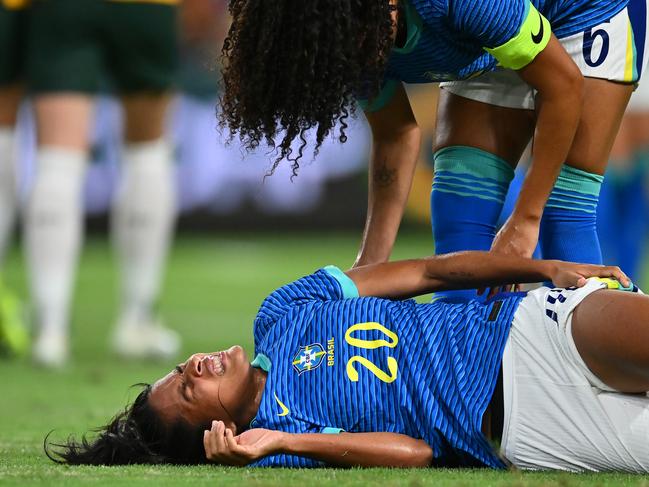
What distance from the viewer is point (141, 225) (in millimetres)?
5465

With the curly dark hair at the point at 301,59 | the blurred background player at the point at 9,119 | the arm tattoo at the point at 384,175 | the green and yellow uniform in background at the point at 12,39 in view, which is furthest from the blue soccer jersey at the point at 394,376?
the green and yellow uniform in background at the point at 12,39

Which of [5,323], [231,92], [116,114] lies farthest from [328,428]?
[116,114]

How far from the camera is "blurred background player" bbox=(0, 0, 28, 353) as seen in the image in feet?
Result: 17.2

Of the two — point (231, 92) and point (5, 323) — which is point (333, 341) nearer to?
point (231, 92)

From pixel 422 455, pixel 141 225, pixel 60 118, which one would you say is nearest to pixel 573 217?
pixel 422 455

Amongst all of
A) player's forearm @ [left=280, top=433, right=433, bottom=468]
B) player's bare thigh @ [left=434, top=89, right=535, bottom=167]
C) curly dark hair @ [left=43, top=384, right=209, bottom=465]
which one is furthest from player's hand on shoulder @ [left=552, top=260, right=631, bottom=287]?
curly dark hair @ [left=43, top=384, right=209, bottom=465]

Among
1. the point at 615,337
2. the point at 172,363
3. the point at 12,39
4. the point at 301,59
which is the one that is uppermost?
the point at 301,59

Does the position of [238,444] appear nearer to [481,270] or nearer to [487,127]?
[481,270]

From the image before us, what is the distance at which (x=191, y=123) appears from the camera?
10383 mm

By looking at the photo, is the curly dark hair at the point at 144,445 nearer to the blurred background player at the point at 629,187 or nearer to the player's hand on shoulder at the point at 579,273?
the player's hand on shoulder at the point at 579,273

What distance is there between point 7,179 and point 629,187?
322 centimetres

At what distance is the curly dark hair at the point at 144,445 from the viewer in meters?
2.90

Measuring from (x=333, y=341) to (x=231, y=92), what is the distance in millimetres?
646

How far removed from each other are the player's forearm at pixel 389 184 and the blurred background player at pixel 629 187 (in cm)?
288
